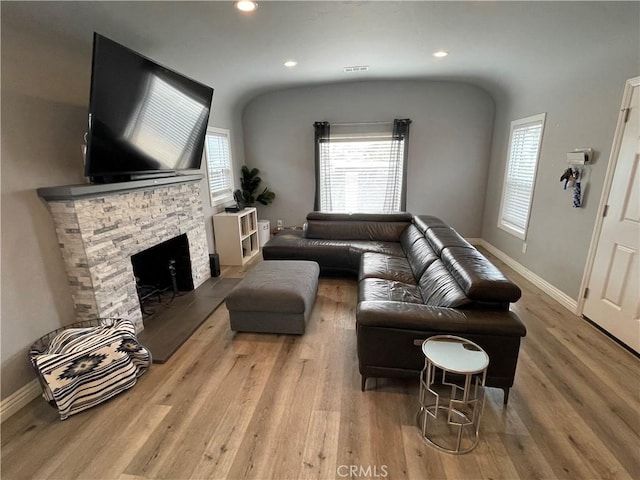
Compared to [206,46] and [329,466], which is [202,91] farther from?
[329,466]

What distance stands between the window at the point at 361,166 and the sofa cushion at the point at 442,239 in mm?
2220

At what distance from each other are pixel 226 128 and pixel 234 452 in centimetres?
441

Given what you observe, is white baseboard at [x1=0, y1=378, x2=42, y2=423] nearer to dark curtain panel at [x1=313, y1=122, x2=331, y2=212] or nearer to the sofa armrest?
the sofa armrest

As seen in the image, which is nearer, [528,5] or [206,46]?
[528,5]

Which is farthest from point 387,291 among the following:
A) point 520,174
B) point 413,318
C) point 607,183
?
point 520,174

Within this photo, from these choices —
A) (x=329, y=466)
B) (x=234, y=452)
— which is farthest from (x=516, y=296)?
(x=234, y=452)

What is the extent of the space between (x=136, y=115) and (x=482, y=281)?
265 centimetres

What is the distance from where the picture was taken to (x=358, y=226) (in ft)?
13.3

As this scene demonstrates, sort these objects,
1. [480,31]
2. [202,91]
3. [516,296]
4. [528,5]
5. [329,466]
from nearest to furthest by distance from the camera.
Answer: [329,466]
[516,296]
[528,5]
[480,31]
[202,91]

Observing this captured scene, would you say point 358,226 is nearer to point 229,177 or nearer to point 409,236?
point 409,236

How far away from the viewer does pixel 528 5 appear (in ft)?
7.13

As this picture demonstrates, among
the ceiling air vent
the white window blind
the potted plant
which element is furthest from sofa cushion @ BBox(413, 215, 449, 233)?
the potted plant

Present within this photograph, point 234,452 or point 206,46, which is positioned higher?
point 206,46

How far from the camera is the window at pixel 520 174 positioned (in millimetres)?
3729
